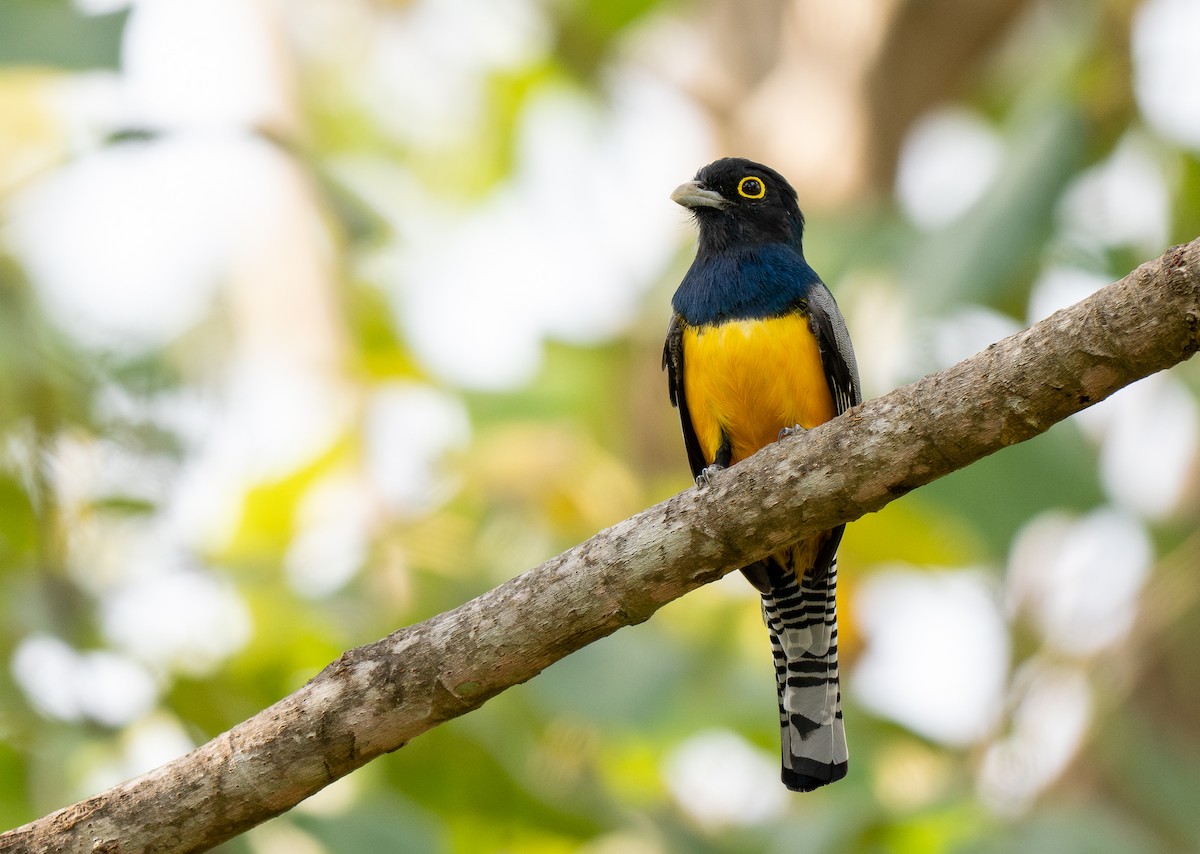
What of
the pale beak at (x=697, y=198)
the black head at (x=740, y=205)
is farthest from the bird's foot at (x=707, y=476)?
the pale beak at (x=697, y=198)

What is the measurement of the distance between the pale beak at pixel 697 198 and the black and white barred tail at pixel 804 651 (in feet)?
5.63

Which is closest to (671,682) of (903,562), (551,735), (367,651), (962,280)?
(551,735)

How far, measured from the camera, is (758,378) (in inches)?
221

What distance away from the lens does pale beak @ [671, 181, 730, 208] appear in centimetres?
654

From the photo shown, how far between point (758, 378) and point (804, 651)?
1.22m

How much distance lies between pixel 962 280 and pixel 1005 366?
331cm

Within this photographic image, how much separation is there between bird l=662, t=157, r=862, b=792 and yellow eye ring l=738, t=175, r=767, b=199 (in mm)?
225

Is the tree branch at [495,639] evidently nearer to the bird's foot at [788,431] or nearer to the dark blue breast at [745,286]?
the bird's foot at [788,431]

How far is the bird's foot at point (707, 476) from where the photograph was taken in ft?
13.6

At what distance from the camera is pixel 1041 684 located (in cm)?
841

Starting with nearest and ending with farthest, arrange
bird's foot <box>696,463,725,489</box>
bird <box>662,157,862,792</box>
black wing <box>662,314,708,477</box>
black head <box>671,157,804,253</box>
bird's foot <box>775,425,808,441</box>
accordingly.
Answer: bird's foot <box>696,463,725,489</box> → bird's foot <box>775,425,808,441</box> → bird <box>662,157,862,792</box> → black wing <box>662,314,708,477</box> → black head <box>671,157,804,253</box>

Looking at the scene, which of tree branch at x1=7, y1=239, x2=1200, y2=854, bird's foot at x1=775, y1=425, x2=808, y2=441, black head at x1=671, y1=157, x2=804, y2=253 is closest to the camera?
tree branch at x1=7, y1=239, x2=1200, y2=854

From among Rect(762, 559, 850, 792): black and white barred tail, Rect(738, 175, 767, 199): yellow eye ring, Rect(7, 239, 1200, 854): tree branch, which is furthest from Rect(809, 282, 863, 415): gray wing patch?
Rect(7, 239, 1200, 854): tree branch

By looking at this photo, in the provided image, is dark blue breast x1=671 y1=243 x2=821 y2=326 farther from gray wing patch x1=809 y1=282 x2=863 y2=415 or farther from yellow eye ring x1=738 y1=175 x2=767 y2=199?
yellow eye ring x1=738 y1=175 x2=767 y2=199
